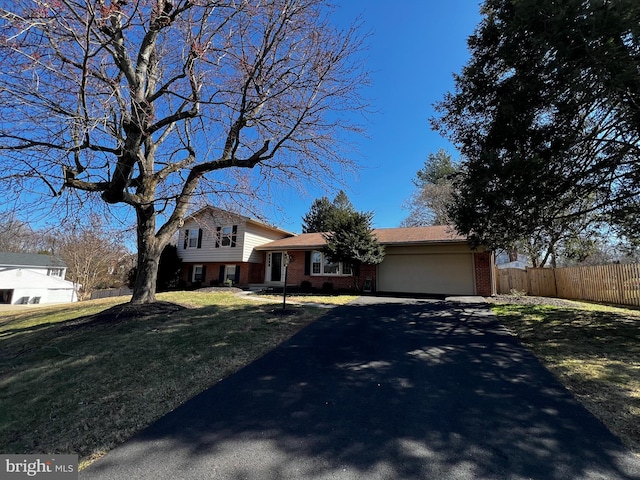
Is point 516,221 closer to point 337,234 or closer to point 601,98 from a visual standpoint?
point 601,98

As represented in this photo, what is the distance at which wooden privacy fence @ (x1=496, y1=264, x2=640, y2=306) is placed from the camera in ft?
36.7

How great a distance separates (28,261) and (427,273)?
39208 mm

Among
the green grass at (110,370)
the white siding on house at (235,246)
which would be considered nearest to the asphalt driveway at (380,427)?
the green grass at (110,370)

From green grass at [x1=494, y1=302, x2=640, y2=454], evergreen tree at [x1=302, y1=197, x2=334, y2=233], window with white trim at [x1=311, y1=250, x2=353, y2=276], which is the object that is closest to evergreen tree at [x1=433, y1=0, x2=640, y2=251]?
green grass at [x1=494, y1=302, x2=640, y2=454]

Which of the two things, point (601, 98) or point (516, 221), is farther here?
point (516, 221)

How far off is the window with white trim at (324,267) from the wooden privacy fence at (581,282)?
8.80 metres

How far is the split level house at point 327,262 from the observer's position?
1402cm

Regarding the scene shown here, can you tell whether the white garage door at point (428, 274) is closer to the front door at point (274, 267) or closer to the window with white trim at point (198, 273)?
the front door at point (274, 267)

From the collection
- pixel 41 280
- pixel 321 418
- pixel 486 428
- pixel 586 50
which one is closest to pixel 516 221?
pixel 586 50

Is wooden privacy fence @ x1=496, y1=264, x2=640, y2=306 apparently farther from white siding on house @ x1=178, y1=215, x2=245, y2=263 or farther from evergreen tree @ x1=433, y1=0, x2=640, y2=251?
white siding on house @ x1=178, y1=215, x2=245, y2=263

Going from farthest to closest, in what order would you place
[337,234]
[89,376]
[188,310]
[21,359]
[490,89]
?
[337,234] → [188,310] → [490,89] → [21,359] → [89,376]

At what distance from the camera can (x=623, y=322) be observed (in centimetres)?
A: 696

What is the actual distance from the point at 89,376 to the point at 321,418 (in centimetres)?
334

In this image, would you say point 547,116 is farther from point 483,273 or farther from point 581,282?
point 581,282
